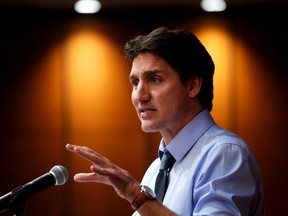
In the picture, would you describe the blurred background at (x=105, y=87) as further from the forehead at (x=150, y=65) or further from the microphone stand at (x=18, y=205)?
the microphone stand at (x=18, y=205)

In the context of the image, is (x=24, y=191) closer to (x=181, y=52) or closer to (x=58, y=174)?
(x=58, y=174)

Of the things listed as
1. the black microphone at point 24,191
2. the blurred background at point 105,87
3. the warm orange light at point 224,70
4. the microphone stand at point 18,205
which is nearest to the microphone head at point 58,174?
the black microphone at point 24,191

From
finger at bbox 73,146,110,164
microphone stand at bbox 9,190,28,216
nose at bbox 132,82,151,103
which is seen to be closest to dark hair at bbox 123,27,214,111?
nose at bbox 132,82,151,103

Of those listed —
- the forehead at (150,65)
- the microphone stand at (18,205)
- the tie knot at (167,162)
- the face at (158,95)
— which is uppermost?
the forehead at (150,65)

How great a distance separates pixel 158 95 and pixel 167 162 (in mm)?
242

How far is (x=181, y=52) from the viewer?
5.69 ft

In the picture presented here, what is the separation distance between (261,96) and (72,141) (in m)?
1.69

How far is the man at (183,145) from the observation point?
1411mm

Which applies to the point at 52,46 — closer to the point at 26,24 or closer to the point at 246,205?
the point at 26,24

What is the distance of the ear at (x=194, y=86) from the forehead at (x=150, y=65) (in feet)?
0.31

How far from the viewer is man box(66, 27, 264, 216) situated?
1.41 meters

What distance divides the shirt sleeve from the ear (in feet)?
0.92

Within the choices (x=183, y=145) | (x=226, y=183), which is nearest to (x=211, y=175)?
(x=226, y=183)

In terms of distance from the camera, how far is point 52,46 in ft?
14.9
